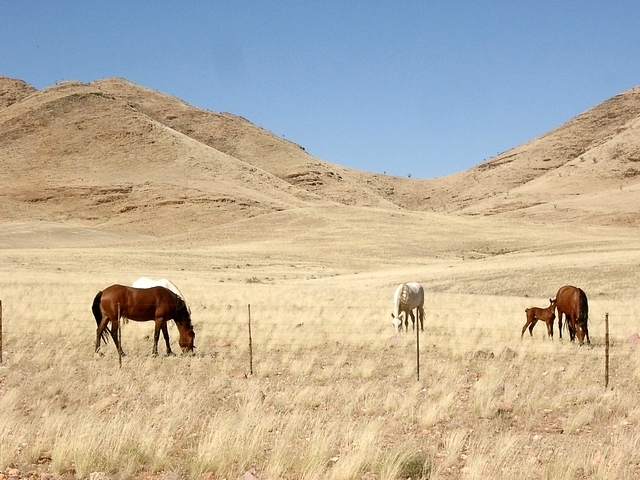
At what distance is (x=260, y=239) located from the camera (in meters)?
78.9

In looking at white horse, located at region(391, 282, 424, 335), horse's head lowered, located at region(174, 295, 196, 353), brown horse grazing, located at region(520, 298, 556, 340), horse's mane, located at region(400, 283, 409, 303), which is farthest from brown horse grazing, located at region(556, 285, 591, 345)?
horse's head lowered, located at region(174, 295, 196, 353)

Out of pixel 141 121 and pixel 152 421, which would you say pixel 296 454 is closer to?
pixel 152 421

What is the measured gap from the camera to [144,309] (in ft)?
48.6

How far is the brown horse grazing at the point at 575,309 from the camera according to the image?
16.6m

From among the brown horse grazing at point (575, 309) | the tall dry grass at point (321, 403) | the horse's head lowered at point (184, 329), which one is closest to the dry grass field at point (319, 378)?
the tall dry grass at point (321, 403)

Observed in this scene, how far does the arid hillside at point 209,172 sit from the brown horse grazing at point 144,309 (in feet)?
251

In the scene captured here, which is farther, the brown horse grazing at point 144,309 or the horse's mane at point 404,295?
the horse's mane at point 404,295

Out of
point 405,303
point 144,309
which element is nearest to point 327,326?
point 405,303

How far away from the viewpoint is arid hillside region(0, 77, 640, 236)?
98.8m

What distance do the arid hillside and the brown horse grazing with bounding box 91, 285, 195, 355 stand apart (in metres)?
76.5

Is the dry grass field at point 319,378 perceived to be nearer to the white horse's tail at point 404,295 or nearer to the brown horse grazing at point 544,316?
the brown horse grazing at point 544,316

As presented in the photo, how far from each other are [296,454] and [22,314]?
1541 centimetres

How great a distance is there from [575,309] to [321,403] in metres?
9.18

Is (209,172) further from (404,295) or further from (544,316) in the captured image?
(544,316)
